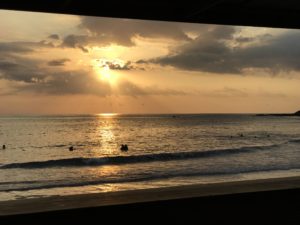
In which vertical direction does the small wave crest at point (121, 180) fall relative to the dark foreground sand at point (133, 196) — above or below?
below

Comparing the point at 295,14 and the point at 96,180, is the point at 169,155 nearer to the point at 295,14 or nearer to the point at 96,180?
the point at 96,180

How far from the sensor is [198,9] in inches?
173

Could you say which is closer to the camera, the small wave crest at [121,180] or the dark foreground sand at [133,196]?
the dark foreground sand at [133,196]

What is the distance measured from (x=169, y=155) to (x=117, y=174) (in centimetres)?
998

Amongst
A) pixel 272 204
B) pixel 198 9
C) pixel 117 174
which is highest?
pixel 198 9

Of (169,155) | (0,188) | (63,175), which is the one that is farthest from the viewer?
(169,155)

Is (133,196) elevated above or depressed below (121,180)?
above

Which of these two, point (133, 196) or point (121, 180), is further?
point (121, 180)

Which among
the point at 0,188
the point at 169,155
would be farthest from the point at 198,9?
the point at 169,155

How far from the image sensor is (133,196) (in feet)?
18.1

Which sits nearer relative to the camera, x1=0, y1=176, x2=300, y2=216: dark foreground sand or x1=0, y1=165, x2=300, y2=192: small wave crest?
x1=0, y1=176, x2=300, y2=216: dark foreground sand

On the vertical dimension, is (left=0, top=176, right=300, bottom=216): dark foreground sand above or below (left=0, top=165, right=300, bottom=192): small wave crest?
above

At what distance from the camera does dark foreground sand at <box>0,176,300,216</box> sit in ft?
15.8

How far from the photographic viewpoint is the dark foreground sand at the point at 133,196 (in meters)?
4.80
